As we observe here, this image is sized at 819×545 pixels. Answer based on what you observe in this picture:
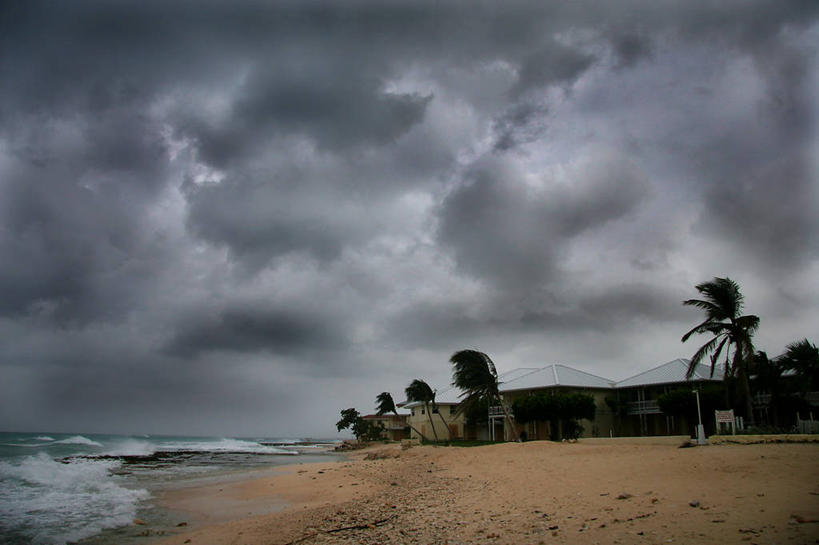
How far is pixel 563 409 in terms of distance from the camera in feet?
116

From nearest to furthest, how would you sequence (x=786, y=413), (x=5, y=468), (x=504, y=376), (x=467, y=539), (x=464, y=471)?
(x=467, y=539), (x=464, y=471), (x=5, y=468), (x=786, y=413), (x=504, y=376)

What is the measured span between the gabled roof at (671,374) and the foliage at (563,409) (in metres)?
6.22

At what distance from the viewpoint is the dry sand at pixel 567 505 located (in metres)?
7.33

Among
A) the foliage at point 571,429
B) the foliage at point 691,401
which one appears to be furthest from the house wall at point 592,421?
the foliage at point 691,401

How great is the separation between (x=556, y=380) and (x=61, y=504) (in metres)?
33.2

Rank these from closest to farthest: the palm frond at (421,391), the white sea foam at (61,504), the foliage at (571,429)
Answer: the white sea foam at (61,504), the foliage at (571,429), the palm frond at (421,391)

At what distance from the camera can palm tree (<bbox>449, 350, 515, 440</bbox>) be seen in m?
35.2

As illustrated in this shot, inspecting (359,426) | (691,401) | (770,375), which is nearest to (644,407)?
(691,401)

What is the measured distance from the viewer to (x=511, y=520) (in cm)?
919

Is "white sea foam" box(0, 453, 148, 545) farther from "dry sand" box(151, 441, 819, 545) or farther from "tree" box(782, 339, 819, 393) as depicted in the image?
"tree" box(782, 339, 819, 393)

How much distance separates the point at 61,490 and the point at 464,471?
17125mm

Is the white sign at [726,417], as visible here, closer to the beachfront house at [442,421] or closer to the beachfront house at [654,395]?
the beachfront house at [654,395]

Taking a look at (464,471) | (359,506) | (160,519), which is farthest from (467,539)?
(464,471)

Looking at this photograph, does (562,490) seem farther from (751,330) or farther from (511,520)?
(751,330)
